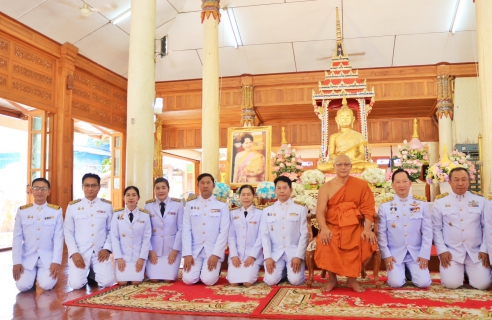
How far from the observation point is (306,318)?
279cm

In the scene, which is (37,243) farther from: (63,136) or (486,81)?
(486,81)

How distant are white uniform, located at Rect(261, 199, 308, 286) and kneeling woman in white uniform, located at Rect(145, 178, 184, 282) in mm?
831

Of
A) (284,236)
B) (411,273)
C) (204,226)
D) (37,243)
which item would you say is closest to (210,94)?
(204,226)

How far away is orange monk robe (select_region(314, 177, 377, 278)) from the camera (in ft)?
11.6

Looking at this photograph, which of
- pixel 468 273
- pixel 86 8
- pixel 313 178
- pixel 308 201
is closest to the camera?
pixel 468 273

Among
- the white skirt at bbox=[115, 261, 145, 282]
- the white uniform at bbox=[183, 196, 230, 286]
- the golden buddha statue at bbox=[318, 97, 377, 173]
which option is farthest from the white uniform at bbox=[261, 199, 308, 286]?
the golden buddha statue at bbox=[318, 97, 377, 173]

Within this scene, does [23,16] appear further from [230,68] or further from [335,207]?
[335,207]

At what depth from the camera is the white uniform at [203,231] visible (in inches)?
160

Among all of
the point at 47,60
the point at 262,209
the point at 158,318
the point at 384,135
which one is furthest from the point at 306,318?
the point at 384,135

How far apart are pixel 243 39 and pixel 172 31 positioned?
5.16ft

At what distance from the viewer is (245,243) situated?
411 cm

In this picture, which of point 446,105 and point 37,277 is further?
point 446,105

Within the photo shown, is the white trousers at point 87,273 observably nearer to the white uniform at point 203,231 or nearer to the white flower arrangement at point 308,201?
the white uniform at point 203,231

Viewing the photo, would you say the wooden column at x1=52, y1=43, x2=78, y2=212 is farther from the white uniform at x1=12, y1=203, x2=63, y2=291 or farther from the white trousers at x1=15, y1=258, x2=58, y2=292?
the white trousers at x1=15, y1=258, x2=58, y2=292
